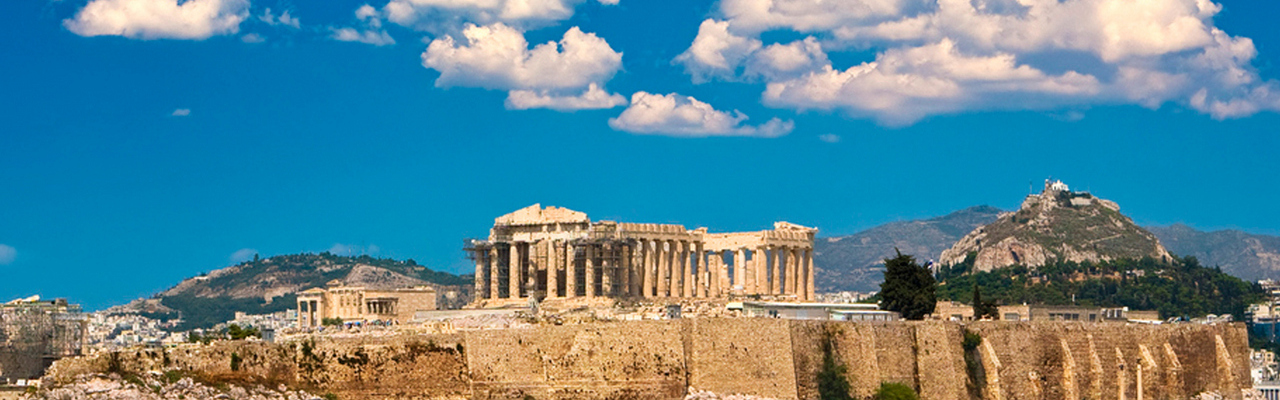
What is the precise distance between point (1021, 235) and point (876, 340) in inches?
4578

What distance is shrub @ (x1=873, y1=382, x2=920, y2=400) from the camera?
74.9 m

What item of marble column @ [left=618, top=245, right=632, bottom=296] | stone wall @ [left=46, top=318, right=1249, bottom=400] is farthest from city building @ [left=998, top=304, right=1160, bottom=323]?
marble column @ [left=618, top=245, right=632, bottom=296]

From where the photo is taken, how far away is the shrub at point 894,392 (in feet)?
246

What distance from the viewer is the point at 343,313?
341 ft

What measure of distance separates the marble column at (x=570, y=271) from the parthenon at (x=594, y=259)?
47mm

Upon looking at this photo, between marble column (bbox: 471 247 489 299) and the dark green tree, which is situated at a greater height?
marble column (bbox: 471 247 489 299)

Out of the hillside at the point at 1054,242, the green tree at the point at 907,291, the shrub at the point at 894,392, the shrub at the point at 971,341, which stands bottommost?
the shrub at the point at 894,392

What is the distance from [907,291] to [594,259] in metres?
16.2

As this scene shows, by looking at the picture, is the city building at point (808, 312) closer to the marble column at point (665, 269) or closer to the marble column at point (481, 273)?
the marble column at point (665, 269)

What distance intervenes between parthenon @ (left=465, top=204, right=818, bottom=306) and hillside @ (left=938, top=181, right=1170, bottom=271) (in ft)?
262

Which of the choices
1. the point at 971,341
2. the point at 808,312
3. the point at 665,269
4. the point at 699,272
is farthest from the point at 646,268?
the point at 971,341

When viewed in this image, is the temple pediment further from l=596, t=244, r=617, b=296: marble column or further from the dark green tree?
the dark green tree

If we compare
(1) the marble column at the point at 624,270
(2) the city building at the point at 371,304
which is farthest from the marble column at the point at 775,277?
(2) the city building at the point at 371,304

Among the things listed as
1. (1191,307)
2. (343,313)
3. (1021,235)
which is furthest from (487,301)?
(1021,235)
